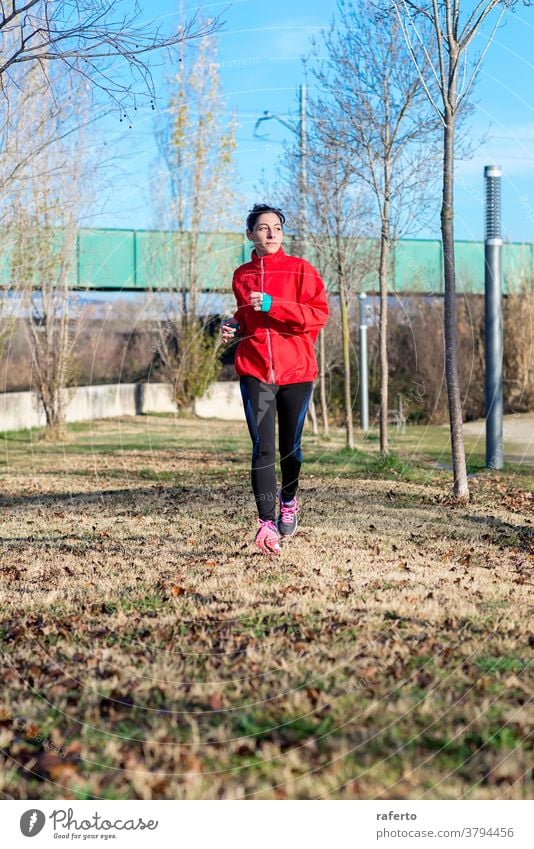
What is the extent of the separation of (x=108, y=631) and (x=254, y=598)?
870 millimetres

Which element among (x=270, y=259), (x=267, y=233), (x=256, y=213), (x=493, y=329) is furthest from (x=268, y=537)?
(x=493, y=329)

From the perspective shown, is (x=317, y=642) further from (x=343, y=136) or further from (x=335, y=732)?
(x=343, y=136)

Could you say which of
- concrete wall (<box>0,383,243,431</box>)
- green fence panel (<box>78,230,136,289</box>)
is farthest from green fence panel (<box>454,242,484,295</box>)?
green fence panel (<box>78,230,136,289</box>)

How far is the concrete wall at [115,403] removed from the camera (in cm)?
2245

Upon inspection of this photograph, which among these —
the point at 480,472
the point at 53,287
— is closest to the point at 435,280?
the point at 53,287

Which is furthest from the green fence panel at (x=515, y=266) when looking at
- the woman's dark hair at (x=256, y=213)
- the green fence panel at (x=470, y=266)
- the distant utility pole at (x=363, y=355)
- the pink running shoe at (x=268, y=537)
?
the pink running shoe at (x=268, y=537)

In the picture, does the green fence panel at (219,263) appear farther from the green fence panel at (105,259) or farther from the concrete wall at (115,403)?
the concrete wall at (115,403)

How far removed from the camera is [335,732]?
365 cm

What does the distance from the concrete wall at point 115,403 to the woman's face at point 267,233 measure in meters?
15.0

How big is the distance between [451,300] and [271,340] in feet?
13.0

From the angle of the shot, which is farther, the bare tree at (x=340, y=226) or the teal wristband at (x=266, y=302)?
the bare tree at (x=340, y=226)

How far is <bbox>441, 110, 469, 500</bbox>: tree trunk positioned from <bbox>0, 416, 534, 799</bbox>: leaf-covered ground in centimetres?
131

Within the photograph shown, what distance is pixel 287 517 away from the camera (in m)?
7.17

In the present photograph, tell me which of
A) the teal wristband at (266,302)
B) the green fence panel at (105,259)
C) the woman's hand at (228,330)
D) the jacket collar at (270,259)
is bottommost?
the woman's hand at (228,330)
